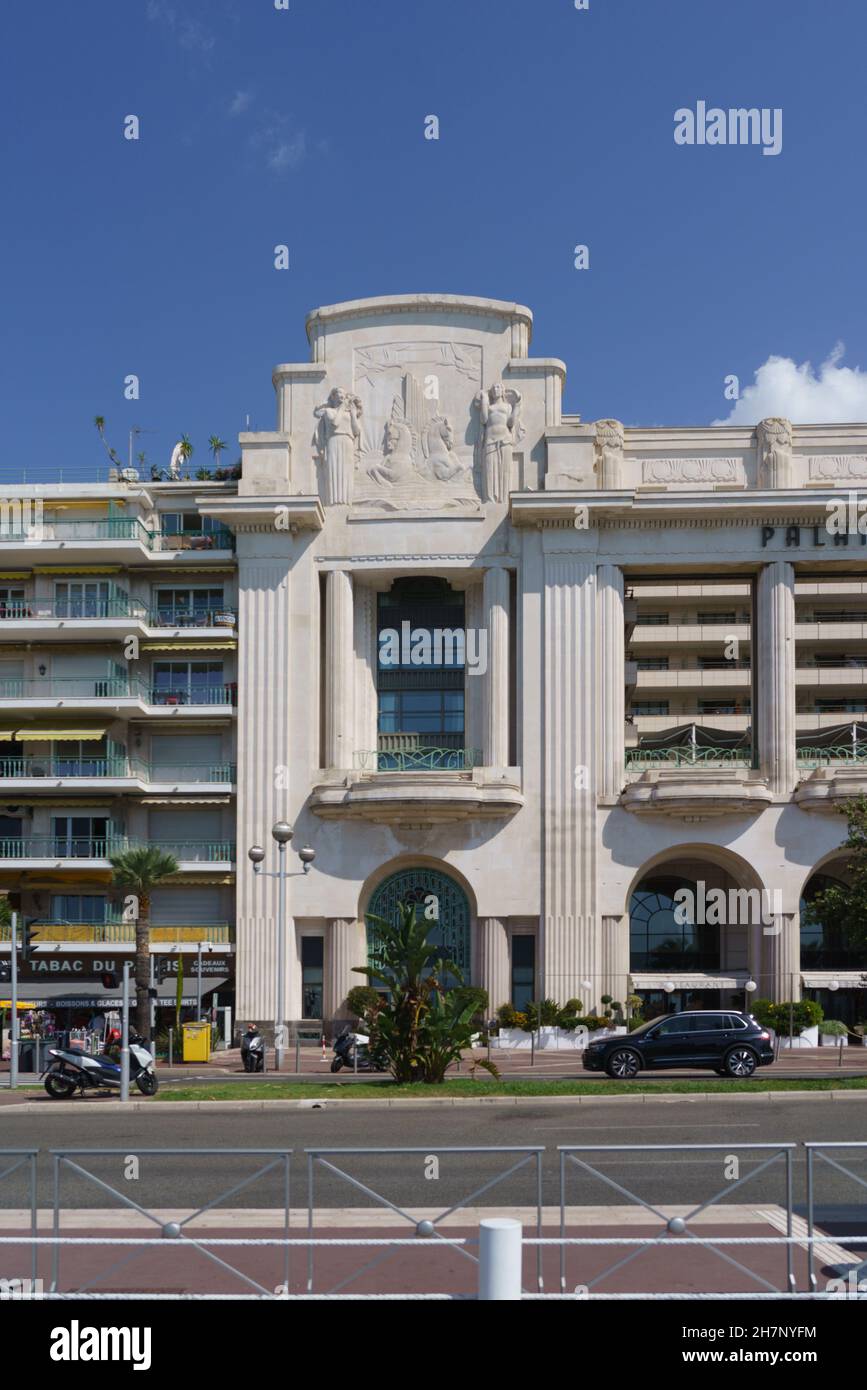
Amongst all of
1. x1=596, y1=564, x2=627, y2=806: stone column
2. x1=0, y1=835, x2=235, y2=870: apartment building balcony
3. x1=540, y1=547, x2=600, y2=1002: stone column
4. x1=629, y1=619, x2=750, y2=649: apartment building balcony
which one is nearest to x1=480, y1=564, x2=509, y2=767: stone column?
x1=540, y1=547, x2=600, y2=1002: stone column

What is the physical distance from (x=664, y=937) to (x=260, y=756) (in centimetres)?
1581

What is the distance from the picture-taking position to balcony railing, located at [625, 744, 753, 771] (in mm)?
51500

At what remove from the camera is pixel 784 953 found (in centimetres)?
5000

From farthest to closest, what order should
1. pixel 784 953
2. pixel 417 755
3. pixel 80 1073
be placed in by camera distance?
pixel 417 755 < pixel 784 953 < pixel 80 1073

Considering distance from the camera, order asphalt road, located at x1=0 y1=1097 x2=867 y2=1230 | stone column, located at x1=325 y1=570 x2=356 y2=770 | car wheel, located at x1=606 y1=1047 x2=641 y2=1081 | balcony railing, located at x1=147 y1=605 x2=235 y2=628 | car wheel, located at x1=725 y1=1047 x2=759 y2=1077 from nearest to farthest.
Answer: asphalt road, located at x1=0 y1=1097 x2=867 y2=1230
car wheel, located at x1=725 y1=1047 x2=759 y2=1077
car wheel, located at x1=606 y1=1047 x2=641 y2=1081
stone column, located at x1=325 y1=570 x2=356 y2=770
balcony railing, located at x1=147 y1=605 x2=235 y2=628

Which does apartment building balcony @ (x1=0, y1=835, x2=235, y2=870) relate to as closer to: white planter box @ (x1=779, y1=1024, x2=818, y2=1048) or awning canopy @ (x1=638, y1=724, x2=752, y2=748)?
awning canopy @ (x1=638, y1=724, x2=752, y2=748)

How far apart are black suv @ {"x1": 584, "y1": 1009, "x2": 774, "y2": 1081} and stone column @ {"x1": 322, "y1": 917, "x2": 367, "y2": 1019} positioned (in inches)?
706

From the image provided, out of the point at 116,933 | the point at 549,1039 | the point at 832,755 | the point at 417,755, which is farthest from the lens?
the point at 417,755

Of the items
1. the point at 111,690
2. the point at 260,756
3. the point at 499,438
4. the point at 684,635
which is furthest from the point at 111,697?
the point at 684,635

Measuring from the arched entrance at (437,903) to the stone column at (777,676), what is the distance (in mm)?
11292

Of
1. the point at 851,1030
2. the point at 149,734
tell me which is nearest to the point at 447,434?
the point at 149,734

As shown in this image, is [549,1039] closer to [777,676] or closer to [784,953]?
[784,953]
